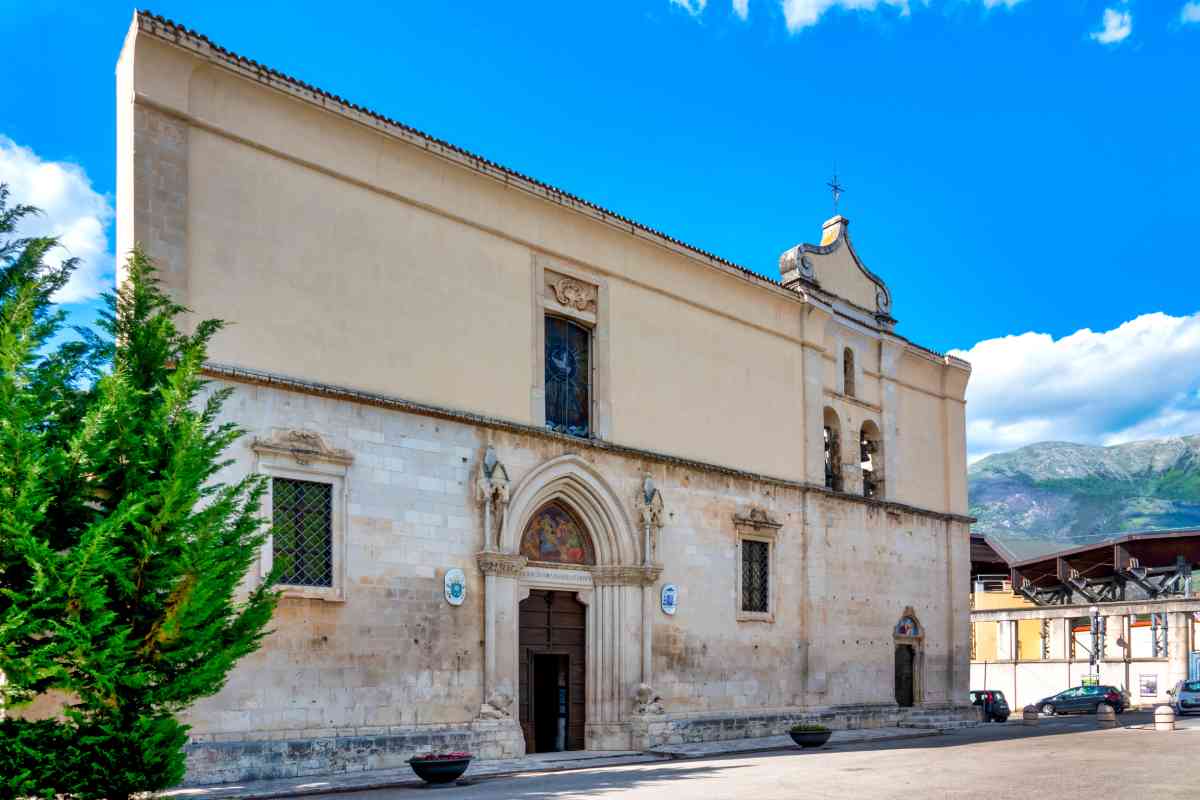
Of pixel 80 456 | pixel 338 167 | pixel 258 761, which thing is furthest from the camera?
pixel 338 167

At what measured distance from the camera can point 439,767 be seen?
16984 millimetres

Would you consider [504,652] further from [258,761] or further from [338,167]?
[338,167]

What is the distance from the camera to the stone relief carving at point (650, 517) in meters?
24.1

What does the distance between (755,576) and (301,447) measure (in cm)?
1231

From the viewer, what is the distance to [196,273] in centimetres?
1792

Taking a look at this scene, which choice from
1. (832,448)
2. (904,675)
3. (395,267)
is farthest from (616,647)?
(904,675)

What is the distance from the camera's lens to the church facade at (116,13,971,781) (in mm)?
18188

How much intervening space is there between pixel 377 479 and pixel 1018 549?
187ft

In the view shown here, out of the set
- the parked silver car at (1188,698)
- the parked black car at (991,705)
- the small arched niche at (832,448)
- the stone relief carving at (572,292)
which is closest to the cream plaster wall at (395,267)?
the stone relief carving at (572,292)

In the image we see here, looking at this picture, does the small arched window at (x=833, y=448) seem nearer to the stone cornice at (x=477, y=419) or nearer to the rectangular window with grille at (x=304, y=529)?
the stone cornice at (x=477, y=419)

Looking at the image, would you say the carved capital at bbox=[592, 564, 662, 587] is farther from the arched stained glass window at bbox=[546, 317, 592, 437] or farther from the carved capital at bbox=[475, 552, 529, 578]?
the arched stained glass window at bbox=[546, 317, 592, 437]

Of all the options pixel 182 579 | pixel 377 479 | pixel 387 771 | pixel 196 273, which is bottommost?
pixel 387 771

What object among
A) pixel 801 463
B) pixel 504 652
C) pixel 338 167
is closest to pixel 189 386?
pixel 338 167

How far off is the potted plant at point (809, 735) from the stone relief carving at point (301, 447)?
1138cm
